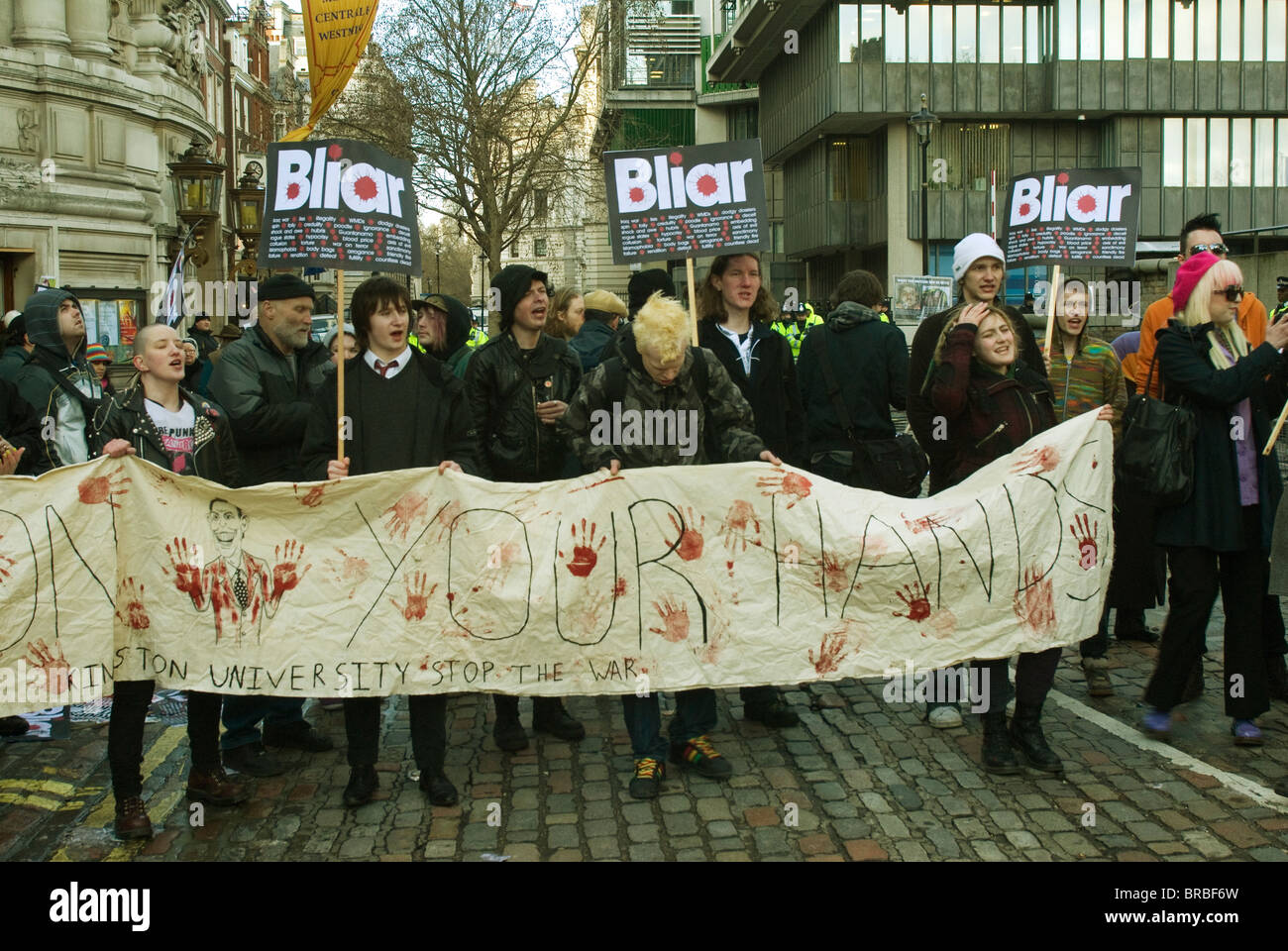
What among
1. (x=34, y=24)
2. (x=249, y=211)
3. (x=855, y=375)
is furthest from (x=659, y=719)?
(x=34, y=24)

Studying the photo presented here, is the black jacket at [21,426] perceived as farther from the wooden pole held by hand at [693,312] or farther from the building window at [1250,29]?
the building window at [1250,29]

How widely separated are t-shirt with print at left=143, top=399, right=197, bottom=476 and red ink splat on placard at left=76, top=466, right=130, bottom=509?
10.0 inches

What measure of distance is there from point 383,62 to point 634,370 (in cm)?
3965

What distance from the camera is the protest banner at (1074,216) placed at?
6.97 m

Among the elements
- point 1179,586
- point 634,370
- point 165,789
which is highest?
point 634,370

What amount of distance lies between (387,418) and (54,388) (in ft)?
8.24

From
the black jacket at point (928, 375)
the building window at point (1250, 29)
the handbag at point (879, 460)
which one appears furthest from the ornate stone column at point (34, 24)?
the building window at point (1250, 29)

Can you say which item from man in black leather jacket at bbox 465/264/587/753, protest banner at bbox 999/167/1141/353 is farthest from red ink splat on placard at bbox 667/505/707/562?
protest banner at bbox 999/167/1141/353

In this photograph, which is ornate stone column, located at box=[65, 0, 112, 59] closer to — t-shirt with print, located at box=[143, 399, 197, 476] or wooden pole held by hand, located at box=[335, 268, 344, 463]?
t-shirt with print, located at box=[143, 399, 197, 476]

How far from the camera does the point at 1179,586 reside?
5727 mm

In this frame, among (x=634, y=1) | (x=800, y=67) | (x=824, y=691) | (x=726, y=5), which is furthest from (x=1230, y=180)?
(x=824, y=691)

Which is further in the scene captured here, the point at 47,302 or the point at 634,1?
the point at 634,1

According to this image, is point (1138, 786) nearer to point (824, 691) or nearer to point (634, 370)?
point (824, 691)

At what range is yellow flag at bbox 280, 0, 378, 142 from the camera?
474 inches
